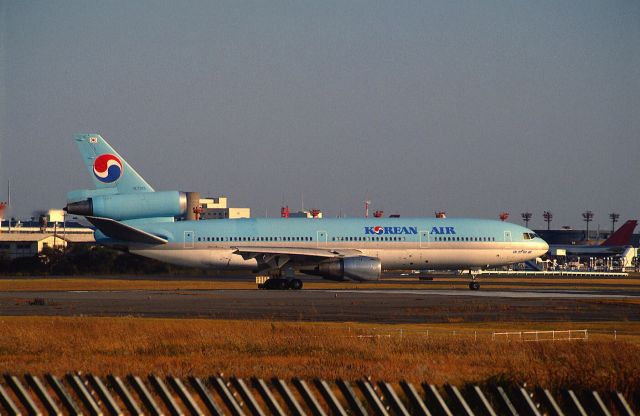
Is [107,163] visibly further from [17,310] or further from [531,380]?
[531,380]

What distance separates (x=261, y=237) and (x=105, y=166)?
10.3m

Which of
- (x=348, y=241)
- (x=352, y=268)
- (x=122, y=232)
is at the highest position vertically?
(x=122, y=232)

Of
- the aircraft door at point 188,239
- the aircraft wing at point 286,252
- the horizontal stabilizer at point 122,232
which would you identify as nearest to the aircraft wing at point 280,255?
the aircraft wing at point 286,252

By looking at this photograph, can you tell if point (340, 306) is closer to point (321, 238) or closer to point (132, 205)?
point (321, 238)

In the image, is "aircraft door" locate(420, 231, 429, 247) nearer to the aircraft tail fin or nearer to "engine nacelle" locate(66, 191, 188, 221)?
"engine nacelle" locate(66, 191, 188, 221)

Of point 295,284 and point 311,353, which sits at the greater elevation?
point 295,284

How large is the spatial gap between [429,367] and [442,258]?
43184mm

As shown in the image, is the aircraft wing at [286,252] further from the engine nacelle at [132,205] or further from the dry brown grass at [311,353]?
the dry brown grass at [311,353]

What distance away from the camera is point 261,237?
6266 centimetres

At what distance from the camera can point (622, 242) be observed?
500ft

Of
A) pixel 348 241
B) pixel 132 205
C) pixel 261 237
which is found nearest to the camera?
pixel 132 205

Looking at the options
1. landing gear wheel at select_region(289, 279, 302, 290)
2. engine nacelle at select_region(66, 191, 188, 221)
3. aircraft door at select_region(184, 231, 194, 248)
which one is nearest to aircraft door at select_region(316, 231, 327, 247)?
landing gear wheel at select_region(289, 279, 302, 290)

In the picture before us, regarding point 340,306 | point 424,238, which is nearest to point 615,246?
point 424,238

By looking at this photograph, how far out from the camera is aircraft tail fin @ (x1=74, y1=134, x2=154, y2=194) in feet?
202
